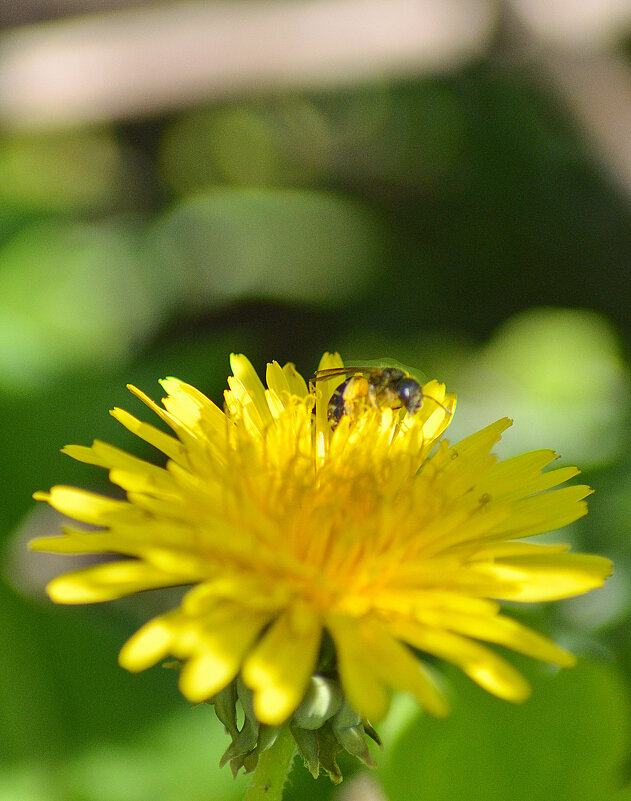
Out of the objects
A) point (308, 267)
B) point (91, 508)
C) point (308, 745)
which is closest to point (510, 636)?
point (308, 745)

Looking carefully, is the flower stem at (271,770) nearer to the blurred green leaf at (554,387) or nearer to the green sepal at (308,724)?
the green sepal at (308,724)

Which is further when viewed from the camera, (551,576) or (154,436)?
(154,436)

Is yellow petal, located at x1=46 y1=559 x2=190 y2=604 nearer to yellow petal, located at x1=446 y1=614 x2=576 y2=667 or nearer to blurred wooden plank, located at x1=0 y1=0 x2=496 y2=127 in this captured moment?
yellow petal, located at x1=446 y1=614 x2=576 y2=667

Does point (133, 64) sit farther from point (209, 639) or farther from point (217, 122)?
point (209, 639)

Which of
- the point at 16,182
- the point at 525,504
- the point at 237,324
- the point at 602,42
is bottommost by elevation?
the point at 525,504

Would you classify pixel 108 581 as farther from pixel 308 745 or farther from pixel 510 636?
pixel 510 636

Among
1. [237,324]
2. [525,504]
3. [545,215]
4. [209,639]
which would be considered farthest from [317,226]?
[209,639]

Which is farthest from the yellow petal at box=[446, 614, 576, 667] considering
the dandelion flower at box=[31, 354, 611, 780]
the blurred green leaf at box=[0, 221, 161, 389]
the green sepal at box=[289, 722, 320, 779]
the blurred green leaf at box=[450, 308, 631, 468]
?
the blurred green leaf at box=[0, 221, 161, 389]

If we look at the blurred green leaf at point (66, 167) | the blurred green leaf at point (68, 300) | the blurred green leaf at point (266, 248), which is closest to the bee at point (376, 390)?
the blurred green leaf at point (68, 300)
